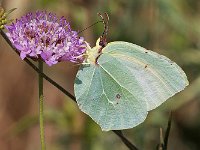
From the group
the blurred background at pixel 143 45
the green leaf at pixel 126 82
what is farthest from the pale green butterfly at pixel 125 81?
the blurred background at pixel 143 45

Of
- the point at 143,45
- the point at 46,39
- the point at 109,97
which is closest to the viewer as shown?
the point at 46,39

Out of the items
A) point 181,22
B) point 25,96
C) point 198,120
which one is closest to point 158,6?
point 181,22

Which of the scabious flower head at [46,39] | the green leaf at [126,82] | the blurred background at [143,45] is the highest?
the scabious flower head at [46,39]

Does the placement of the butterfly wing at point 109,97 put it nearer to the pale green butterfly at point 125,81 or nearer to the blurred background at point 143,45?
the pale green butterfly at point 125,81

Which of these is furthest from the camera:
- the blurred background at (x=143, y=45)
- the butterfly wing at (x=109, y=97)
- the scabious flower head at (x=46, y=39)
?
the blurred background at (x=143, y=45)

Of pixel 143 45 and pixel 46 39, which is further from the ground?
pixel 46 39

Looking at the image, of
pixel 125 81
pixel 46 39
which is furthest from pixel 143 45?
pixel 46 39

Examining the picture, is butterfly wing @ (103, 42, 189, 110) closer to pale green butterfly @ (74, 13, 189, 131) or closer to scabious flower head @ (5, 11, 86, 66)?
pale green butterfly @ (74, 13, 189, 131)

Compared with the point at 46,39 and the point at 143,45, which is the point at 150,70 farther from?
the point at 143,45
